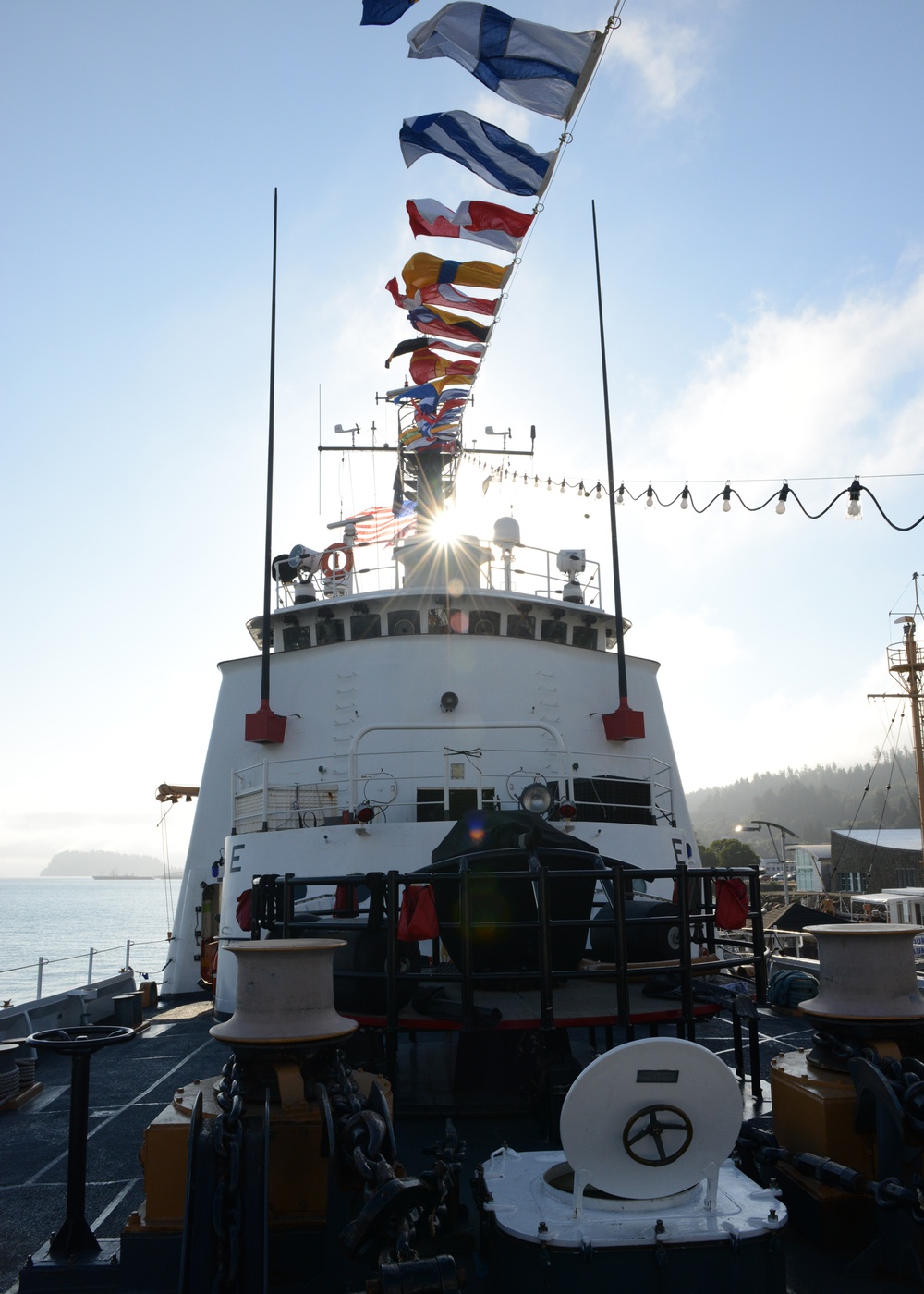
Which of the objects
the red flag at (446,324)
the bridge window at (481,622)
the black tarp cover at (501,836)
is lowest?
the black tarp cover at (501,836)

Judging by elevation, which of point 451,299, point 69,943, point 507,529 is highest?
point 451,299

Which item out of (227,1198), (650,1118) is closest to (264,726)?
(227,1198)

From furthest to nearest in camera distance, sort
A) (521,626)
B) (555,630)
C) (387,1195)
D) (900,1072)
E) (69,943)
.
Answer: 1. (69,943)
2. (555,630)
3. (521,626)
4. (900,1072)
5. (387,1195)

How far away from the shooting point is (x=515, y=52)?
395 inches

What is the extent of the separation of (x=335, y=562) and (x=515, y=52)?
35.6ft

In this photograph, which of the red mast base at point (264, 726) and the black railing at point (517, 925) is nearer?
the black railing at point (517, 925)

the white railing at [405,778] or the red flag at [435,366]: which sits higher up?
the red flag at [435,366]

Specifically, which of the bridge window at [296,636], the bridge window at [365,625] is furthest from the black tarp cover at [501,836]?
the bridge window at [296,636]

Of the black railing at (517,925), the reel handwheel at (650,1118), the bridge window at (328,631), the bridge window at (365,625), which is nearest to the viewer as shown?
the reel handwheel at (650,1118)

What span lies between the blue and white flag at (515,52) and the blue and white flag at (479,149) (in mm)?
1037

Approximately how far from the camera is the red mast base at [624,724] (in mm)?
15961

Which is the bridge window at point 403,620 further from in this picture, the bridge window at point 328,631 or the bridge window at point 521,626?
the bridge window at point 521,626

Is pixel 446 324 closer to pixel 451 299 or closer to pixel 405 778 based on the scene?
pixel 451 299

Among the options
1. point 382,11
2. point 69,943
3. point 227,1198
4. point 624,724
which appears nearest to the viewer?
point 227,1198
